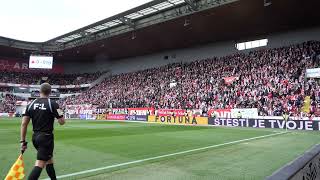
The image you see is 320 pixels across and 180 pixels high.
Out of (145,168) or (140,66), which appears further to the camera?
(140,66)

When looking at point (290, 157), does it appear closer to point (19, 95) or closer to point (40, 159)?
point (40, 159)

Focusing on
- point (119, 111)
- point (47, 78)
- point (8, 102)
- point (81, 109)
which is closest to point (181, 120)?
point (119, 111)

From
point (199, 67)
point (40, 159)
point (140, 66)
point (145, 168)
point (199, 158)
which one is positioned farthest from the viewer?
point (140, 66)

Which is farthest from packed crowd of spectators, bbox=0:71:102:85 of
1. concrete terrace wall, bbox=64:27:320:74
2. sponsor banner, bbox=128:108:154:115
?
sponsor banner, bbox=128:108:154:115

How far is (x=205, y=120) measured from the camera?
33.2 m

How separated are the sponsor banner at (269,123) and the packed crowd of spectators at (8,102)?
4186 cm

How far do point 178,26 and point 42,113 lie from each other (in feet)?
115

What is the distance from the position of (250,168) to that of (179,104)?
30.8 metres

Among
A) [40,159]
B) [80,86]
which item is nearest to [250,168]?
[40,159]

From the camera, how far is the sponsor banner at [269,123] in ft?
81.0

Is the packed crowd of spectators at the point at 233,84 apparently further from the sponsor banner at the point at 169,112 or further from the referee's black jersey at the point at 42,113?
the referee's black jersey at the point at 42,113

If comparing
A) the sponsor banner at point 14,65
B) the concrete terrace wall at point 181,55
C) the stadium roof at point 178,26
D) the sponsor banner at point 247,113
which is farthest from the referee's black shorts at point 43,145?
the sponsor banner at point 14,65

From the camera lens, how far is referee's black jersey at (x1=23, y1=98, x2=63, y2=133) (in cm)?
538

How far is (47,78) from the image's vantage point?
225 ft
